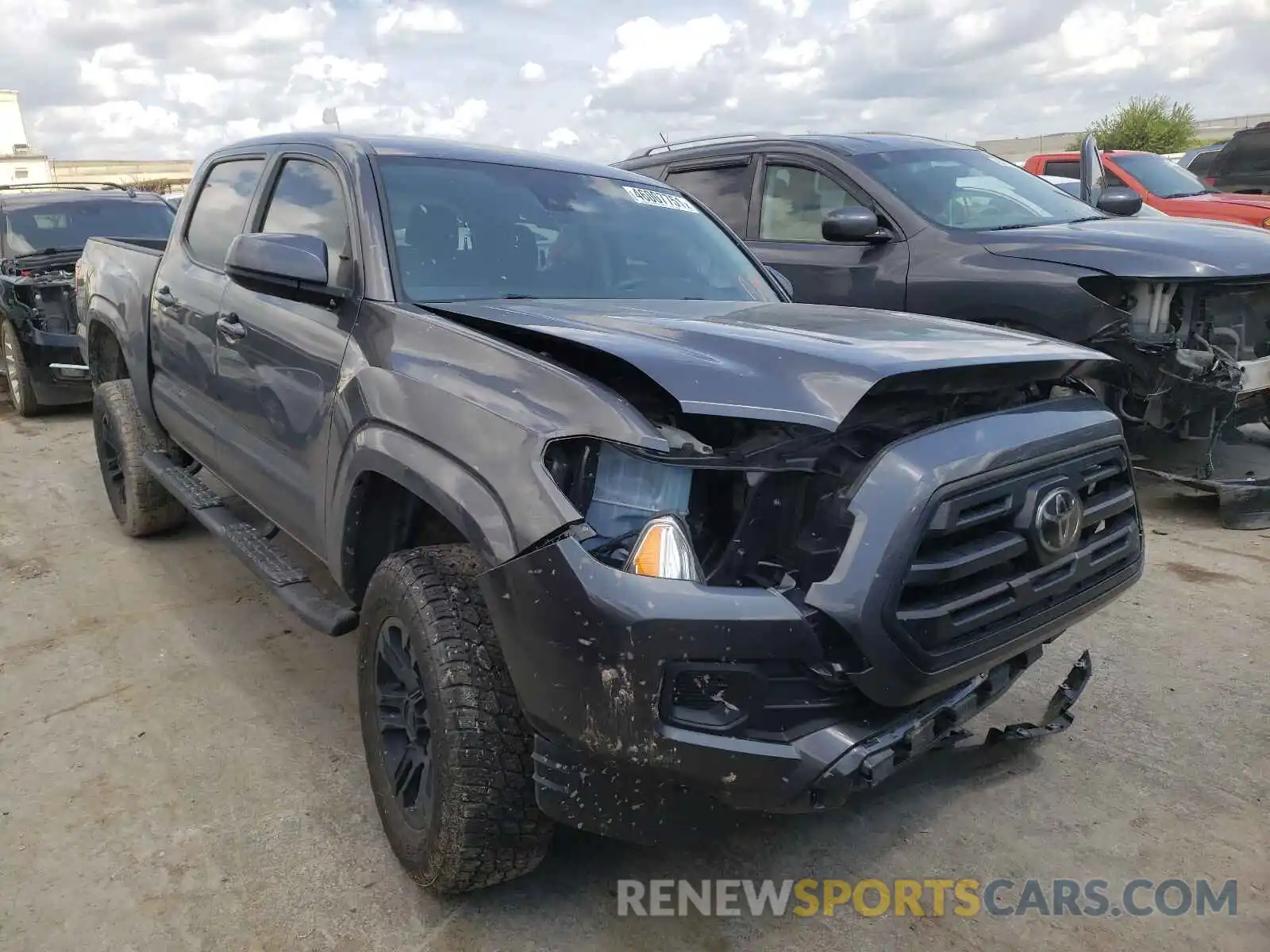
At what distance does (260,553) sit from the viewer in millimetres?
3457

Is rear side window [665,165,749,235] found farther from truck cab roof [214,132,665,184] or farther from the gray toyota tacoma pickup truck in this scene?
the gray toyota tacoma pickup truck

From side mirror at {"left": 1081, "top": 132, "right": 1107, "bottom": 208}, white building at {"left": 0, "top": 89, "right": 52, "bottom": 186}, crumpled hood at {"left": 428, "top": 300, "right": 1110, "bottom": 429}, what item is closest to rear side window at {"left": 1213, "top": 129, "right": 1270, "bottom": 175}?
side mirror at {"left": 1081, "top": 132, "right": 1107, "bottom": 208}

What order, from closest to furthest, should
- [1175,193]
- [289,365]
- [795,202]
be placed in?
[289,365], [795,202], [1175,193]

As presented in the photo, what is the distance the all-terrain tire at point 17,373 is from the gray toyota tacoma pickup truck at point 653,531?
6201mm

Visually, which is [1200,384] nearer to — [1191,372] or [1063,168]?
[1191,372]

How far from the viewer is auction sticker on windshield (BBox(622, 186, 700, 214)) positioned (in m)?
3.75

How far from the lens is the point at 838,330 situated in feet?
8.25

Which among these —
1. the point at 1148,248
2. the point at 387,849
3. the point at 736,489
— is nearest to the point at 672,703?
the point at 736,489

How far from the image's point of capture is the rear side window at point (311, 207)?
3.11 metres

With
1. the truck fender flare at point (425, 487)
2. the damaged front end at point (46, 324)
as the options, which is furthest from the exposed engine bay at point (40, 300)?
the truck fender flare at point (425, 487)

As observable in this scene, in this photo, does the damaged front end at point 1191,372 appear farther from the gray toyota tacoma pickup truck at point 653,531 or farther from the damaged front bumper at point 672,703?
the damaged front bumper at point 672,703

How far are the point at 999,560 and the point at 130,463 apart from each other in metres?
4.19

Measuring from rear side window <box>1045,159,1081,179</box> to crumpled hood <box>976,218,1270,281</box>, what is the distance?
7.53 m

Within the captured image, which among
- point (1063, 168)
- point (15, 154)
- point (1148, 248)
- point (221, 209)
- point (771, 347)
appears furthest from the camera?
point (15, 154)
